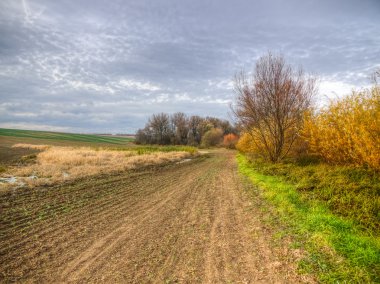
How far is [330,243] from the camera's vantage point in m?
5.08

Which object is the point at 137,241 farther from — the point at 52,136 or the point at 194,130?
the point at 52,136

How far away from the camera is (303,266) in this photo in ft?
14.8

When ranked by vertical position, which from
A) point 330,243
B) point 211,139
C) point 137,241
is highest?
point 211,139

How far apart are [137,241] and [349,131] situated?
9.57 meters

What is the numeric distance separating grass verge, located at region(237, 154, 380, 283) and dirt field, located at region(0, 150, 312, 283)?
0.48 metres

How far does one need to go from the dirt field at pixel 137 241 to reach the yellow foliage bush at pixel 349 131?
5.07m

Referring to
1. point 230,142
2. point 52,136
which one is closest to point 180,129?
point 230,142

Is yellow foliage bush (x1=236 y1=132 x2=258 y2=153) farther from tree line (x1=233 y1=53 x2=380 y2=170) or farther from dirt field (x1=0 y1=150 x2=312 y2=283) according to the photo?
dirt field (x1=0 y1=150 x2=312 y2=283)

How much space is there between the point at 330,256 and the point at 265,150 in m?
15.8

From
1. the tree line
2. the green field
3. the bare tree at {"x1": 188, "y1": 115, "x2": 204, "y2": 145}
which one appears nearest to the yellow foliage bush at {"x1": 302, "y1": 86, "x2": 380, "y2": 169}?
the tree line

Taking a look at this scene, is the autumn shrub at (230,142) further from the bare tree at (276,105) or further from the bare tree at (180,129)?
the bare tree at (276,105)

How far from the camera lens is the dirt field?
14.8 ft

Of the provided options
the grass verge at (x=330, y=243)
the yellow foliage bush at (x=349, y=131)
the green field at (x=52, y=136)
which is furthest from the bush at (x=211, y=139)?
the grass verge at (x=330, y=243)

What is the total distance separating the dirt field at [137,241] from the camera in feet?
14.8
